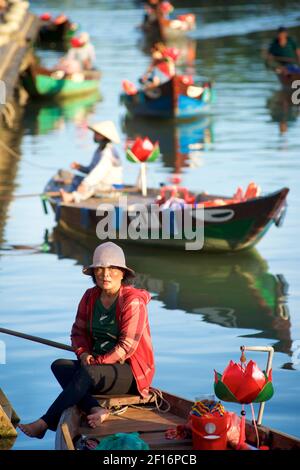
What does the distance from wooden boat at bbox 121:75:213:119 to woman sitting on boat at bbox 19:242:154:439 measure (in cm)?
1498

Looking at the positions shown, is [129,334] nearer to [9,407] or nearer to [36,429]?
[36,429]

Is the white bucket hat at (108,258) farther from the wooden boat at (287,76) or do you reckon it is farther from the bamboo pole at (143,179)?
the wooden boat at (287,76)

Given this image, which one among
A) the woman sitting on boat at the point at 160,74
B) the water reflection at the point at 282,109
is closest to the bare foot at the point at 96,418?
the water reflection at the point at 282,109

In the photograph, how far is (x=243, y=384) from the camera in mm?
6980

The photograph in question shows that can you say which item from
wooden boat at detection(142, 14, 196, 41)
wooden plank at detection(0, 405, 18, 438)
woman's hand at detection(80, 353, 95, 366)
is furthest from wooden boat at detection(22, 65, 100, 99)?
woman's hand at detection(80, 353, 95, 366)

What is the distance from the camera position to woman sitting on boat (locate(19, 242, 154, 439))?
7746mm

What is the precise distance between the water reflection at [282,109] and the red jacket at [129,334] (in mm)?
14865

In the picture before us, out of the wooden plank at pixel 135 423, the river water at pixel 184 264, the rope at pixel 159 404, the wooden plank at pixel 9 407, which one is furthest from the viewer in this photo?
the river water at pixel 184 264

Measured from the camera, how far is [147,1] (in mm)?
48312

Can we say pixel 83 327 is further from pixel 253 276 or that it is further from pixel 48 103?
pixel 48 103

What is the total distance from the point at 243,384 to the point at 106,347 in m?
1.22

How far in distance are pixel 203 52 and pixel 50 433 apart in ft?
89.1

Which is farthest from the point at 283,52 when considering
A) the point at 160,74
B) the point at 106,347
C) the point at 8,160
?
the point at 106,347

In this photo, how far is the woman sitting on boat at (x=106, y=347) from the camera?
305 inches
